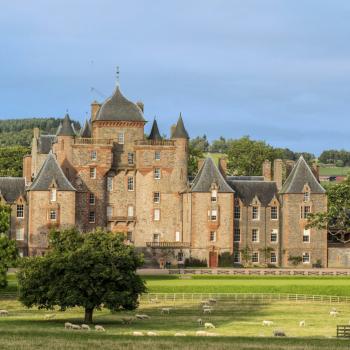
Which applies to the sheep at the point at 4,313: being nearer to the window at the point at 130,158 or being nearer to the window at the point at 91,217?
the window at the point at 91,217

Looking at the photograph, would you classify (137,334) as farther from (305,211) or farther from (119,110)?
(119,110)

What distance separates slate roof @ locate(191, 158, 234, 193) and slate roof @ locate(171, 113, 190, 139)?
Result: 12.1ft

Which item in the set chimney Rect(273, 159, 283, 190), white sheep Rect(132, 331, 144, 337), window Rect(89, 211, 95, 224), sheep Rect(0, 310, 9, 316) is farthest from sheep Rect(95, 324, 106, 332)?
chimney Rect(273, 159, 283, 190)

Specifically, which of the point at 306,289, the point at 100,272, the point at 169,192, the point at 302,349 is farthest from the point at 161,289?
the point at 302,349

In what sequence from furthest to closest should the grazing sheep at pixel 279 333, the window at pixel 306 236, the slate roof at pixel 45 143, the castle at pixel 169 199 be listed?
→ 1. the slate roof at pixel 45 143
2. the window at pixel 306 236
3. the castle at pixel 169 199
4. the grazing sheep at pixel 279 333

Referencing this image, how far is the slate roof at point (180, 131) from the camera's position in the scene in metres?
123

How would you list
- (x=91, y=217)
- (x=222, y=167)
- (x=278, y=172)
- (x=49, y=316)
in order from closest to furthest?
(x=49, y=316) → (x=91, y=217) → (x=222, y=167) → (x=278, y=172)

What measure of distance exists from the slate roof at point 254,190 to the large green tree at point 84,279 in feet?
158

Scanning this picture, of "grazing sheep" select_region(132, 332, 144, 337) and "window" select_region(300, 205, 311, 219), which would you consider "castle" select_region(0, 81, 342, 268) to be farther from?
"grazing sheep" select_region(132, 332, 144, 337)

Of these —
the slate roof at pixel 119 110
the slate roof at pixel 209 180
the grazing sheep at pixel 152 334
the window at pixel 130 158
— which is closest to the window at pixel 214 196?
the slate roof at pixel 209 180

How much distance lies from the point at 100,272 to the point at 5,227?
21.3 m

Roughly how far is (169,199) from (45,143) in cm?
1998

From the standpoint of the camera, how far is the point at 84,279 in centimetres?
7369

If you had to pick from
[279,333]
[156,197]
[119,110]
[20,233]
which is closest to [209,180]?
[156,197]
